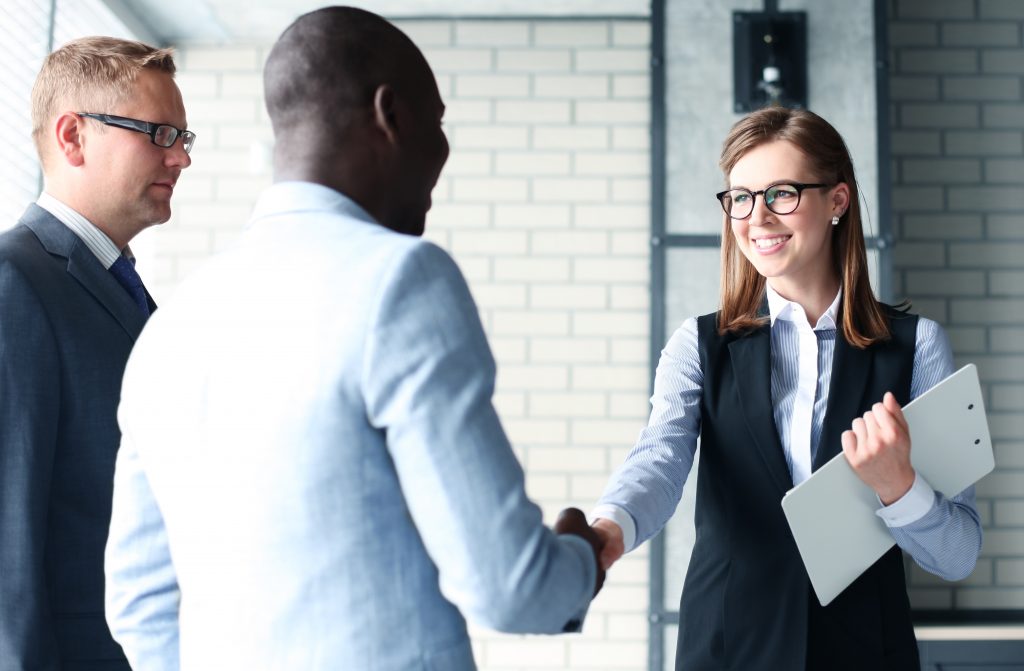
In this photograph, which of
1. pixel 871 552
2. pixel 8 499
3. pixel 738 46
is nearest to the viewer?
pixel 8 499

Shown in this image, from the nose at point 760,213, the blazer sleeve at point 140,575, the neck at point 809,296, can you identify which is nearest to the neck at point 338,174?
the blazer sleeve at point 140,575

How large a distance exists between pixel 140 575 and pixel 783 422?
113 centimetres

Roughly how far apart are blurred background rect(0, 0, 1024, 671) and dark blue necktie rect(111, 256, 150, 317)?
6.00 feet

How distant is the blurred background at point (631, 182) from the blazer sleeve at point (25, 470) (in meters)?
2.06

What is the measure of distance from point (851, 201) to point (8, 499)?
61.8 inches

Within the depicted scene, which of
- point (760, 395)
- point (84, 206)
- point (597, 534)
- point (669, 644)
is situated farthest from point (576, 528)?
point (669, 644)

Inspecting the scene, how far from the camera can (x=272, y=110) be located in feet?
3.52

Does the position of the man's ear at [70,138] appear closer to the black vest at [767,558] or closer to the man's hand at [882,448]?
the black vest at [767,558]

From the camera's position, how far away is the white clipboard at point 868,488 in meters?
1.51

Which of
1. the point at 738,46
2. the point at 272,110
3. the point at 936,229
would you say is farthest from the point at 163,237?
the point at 272,110

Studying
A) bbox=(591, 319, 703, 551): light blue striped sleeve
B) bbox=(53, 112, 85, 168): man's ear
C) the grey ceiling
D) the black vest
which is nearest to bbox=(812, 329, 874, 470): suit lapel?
the black vest

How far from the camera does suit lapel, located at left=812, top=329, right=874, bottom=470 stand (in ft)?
5.74

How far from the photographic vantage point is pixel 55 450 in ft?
5.27

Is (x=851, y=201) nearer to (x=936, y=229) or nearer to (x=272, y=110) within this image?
(x=272, y=110)
